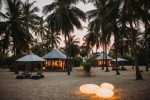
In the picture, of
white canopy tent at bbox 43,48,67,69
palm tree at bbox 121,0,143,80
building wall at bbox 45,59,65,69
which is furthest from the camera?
building wall at bbox 45,59,65,69

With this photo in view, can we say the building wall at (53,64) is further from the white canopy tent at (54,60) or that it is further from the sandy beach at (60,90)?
the sandy beach at (60,90)

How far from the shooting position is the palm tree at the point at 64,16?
109 feet

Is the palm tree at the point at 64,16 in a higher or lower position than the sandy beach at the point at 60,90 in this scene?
higher

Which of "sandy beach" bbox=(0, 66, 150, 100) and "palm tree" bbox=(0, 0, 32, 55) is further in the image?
"palm tree" bbox=(0, 0, 32, 55)

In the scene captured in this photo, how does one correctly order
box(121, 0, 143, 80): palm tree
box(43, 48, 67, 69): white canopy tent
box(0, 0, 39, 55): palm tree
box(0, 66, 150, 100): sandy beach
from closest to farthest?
box(0, 66, 150, 100): sandy beach, box(121, 0, 143, 80): palm tree, box(0, 0, 39, 55): palm tree, box(43, 48, 67, 69): white canopy tent

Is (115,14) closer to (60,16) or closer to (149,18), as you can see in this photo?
(149,18)

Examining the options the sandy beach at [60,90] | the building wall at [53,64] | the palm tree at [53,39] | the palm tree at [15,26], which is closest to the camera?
the sandy beach at [60,90]

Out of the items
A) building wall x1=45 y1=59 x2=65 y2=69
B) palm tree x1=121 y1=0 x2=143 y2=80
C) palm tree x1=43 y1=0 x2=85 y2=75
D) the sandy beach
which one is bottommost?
the sandy beach

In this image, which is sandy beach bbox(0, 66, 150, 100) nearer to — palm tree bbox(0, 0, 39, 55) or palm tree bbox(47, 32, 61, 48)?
palm tree bbox(0, 0, 39, 55)

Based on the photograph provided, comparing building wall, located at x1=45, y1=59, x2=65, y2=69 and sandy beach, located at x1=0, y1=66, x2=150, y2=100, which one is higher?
building wall, located at x1=45, y1=59, x2=65, y2=69

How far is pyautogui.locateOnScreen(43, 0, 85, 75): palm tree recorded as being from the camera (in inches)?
1307

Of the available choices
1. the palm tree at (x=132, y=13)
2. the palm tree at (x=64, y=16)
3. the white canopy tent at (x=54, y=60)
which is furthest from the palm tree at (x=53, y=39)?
the palm tree at (x=132, y=13)

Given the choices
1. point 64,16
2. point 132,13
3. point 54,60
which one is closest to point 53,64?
point 54,60

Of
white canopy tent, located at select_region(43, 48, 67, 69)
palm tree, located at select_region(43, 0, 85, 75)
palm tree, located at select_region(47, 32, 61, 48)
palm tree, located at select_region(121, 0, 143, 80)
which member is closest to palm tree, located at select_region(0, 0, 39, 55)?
palm tree, located at select_region(43, 0, 85, 75)
